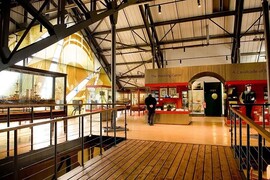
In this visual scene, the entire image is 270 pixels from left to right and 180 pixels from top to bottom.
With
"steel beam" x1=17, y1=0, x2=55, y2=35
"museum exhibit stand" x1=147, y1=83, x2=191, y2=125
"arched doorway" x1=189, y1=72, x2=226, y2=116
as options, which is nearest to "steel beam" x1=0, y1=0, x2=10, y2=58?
"steel beam" x1=17, y1=0, x2=55, y2=35

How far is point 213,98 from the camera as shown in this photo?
44.7ft

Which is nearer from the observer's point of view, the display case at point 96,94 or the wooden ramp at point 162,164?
the wooden ramp at point 162,164

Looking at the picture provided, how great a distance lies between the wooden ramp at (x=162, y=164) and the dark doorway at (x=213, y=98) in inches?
368

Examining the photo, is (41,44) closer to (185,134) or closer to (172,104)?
(185,134)

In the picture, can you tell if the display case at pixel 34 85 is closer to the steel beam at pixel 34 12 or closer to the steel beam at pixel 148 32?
the steel beam at pixel 34 12

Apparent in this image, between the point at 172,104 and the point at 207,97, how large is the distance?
442cm

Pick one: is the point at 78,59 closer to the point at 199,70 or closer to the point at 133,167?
the point at 199,70

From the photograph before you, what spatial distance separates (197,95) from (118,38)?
690cm

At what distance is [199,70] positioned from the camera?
955 centimetres

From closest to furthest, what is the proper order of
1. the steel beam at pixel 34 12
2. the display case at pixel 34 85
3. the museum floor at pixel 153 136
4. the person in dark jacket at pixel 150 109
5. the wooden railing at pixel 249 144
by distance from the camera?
the wooden railing at pixel 249 144 → the steel beam at pixel 34 12 → the museum floor at pixel 153 136 → the display case at pixel 34 85 → the person in dark jacket at pixel 150 109

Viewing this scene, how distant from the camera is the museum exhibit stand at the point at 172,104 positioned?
9.47m

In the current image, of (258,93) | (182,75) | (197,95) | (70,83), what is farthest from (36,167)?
(197,95)

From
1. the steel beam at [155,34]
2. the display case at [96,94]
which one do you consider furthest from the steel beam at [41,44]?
the display case at [96,94]

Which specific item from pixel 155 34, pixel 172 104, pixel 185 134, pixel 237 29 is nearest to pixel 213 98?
pixel 172 104
